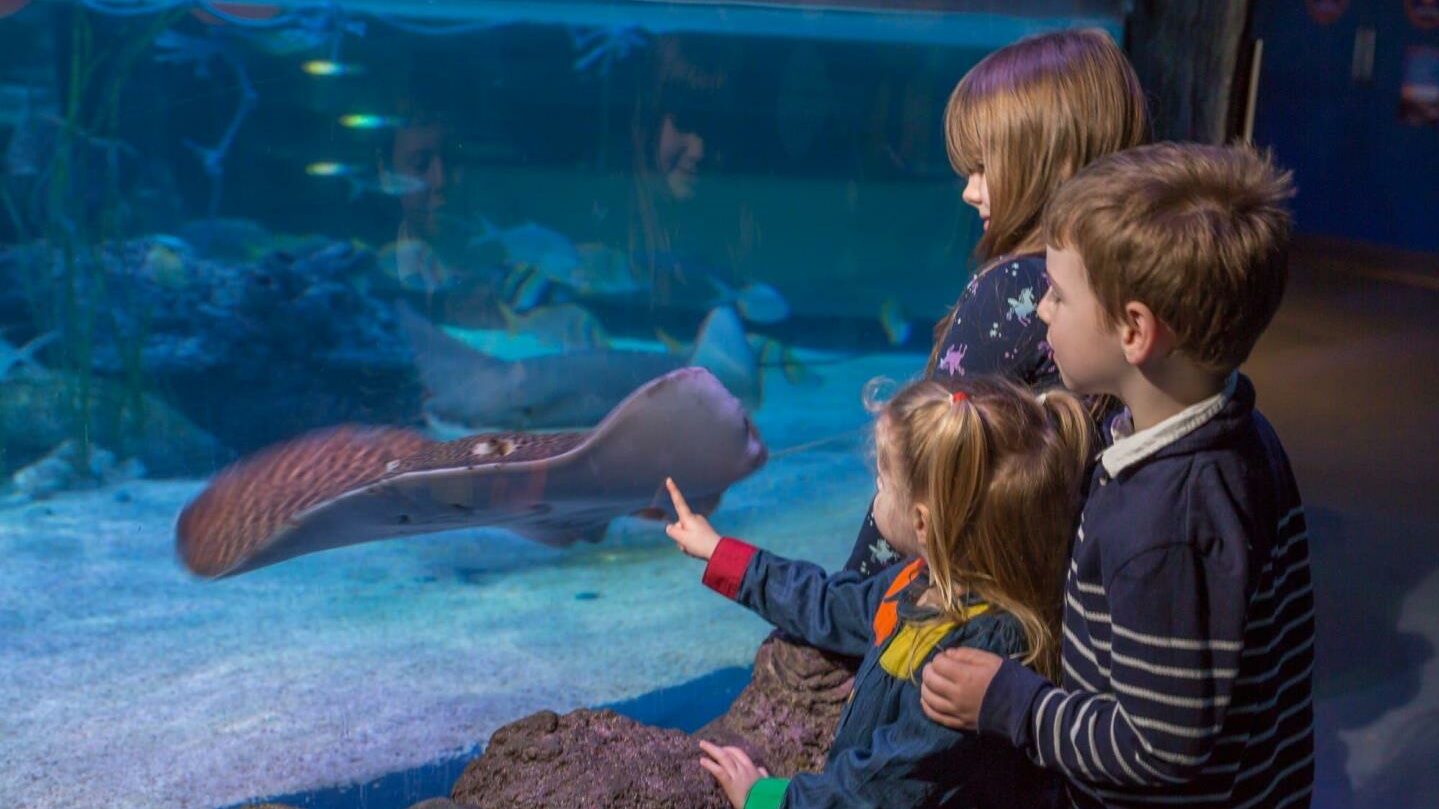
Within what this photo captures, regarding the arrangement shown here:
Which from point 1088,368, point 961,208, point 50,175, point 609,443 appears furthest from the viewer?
point 961,208

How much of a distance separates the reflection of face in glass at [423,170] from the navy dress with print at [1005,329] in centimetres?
163

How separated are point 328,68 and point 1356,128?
16.1 feet

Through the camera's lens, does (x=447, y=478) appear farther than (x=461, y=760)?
No

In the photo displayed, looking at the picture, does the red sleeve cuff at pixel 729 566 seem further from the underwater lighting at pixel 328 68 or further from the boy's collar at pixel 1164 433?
the underwater lighting at pixel 328 68

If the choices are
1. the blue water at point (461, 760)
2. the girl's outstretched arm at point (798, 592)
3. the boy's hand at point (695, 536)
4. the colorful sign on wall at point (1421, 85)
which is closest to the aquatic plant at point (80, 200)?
the blue water at point (461, 760)

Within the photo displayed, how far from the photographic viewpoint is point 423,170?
265 cm

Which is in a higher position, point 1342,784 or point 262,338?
point 262,338

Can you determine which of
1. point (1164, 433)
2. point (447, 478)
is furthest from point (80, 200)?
point (1164, 433)

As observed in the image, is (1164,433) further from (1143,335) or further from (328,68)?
(328,68)

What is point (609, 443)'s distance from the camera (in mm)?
2330

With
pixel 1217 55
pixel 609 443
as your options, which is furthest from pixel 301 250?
pixel 1217 55

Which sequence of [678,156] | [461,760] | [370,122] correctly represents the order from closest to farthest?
[461,760] → [370,122] → [678,156]

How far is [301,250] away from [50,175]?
2.22ft

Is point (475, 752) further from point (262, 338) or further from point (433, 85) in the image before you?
point (433, 85)
